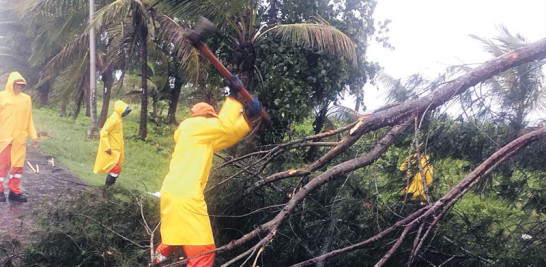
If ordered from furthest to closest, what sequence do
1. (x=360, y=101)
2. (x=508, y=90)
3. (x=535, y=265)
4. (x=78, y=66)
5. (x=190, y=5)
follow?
(x=78, y=66), (x=360, y=101), (x=190, y=5), (x=508, y=90), (x=535, y=265)

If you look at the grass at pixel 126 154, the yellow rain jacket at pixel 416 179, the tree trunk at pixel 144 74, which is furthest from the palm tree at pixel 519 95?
the tree trunk at pixel 144 74

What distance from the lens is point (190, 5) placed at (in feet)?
19.1

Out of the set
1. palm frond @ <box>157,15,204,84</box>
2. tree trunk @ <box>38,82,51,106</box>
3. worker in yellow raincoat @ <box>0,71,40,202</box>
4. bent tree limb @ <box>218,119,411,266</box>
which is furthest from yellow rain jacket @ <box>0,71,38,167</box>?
tree trunk @ <box>38,82,51,106</box>

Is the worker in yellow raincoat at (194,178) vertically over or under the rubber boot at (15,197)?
over

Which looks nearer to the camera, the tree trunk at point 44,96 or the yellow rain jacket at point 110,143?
the yellow rain jacket at point 110,143

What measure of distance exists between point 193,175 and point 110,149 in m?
3.67

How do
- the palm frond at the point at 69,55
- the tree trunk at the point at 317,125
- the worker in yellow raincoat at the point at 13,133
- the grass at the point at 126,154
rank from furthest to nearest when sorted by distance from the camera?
the palm frond at the point at 69,55
the grass at the point at 126,154
the worker in yellow raincoat at the point at 13,133
the tree trunk at the point at 317,125

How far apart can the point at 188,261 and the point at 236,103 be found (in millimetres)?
1171

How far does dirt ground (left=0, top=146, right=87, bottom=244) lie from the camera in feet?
14.4

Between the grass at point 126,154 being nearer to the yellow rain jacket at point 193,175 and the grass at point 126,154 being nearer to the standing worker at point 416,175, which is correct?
the yellow rain jacket at point 193,175

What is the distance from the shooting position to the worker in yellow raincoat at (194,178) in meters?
3.51

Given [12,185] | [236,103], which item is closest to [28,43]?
[12,185]

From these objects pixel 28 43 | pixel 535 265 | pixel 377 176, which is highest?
pixel 28 43

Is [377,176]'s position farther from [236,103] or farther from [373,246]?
[236,103]
